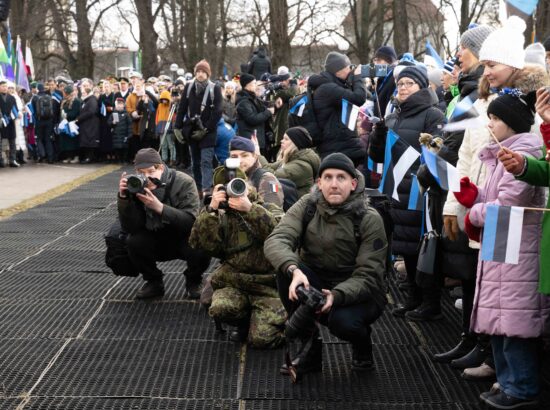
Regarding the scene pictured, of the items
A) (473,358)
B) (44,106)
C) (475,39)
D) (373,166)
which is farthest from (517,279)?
(44,106)

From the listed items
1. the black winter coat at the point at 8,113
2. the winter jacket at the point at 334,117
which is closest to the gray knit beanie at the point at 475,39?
the winter jacket at the point at 334,117

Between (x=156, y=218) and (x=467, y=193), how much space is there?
2898mm

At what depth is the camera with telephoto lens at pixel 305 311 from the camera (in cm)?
490

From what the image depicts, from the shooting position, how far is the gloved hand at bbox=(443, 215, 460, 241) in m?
5.27

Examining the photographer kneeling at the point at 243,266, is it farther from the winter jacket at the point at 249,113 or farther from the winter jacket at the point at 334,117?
the winter jacket at the point at 249,113

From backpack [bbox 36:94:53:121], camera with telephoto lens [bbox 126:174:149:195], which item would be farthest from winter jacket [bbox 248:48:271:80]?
camera with telephoto lens [bbox 126:174:149:195]

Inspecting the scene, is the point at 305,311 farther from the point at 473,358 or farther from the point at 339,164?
the point at 473,358

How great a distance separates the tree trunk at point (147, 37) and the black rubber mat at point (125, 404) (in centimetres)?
2670

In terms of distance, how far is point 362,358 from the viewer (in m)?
5.51

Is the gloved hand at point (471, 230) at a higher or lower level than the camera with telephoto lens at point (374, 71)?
lower

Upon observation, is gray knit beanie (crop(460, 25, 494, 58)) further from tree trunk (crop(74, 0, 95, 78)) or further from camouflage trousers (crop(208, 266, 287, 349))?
tree trunk (crop(74, 0, 95, 78))

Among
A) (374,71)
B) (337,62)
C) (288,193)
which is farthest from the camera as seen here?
(337,62)

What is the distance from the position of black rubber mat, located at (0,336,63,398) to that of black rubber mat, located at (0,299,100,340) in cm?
12

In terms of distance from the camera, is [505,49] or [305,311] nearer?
[505,49]
